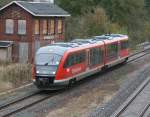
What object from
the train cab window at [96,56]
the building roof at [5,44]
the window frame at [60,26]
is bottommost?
the building roof at [5,44]

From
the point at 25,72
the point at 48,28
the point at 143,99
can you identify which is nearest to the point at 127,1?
the point at 48,28

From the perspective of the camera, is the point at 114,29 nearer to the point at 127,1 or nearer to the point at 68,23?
the point at 68,23

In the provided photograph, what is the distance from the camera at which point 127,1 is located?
68.2 metres

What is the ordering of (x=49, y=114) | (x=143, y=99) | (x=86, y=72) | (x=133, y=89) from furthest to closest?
(x=86, y=72), (x=133, y=89), (x=143, y=99), (x=49, y=114)

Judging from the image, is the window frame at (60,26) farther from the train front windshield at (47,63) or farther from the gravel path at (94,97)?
the train front windshield at (47,63)

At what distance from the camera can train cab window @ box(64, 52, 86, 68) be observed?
25953 millimetres

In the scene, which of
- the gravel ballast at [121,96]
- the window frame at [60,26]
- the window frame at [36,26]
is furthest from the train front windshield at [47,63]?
the window frame at [60,26]

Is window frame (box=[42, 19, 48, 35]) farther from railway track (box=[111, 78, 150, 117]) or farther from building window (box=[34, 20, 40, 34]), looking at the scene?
railway track (box=[111, 78, 150, 117])

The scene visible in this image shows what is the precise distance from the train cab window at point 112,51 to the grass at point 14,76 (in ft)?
24.0

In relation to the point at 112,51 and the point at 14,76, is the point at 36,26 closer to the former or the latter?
the point at 112,51

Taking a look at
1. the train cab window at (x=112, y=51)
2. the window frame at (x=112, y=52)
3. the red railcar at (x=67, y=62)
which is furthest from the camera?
the train cab window at (x=112, y=51)

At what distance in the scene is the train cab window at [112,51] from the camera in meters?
35.1

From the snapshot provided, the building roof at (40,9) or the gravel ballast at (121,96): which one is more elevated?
the building roof at (40,9)

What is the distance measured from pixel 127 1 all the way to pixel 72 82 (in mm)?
42846
